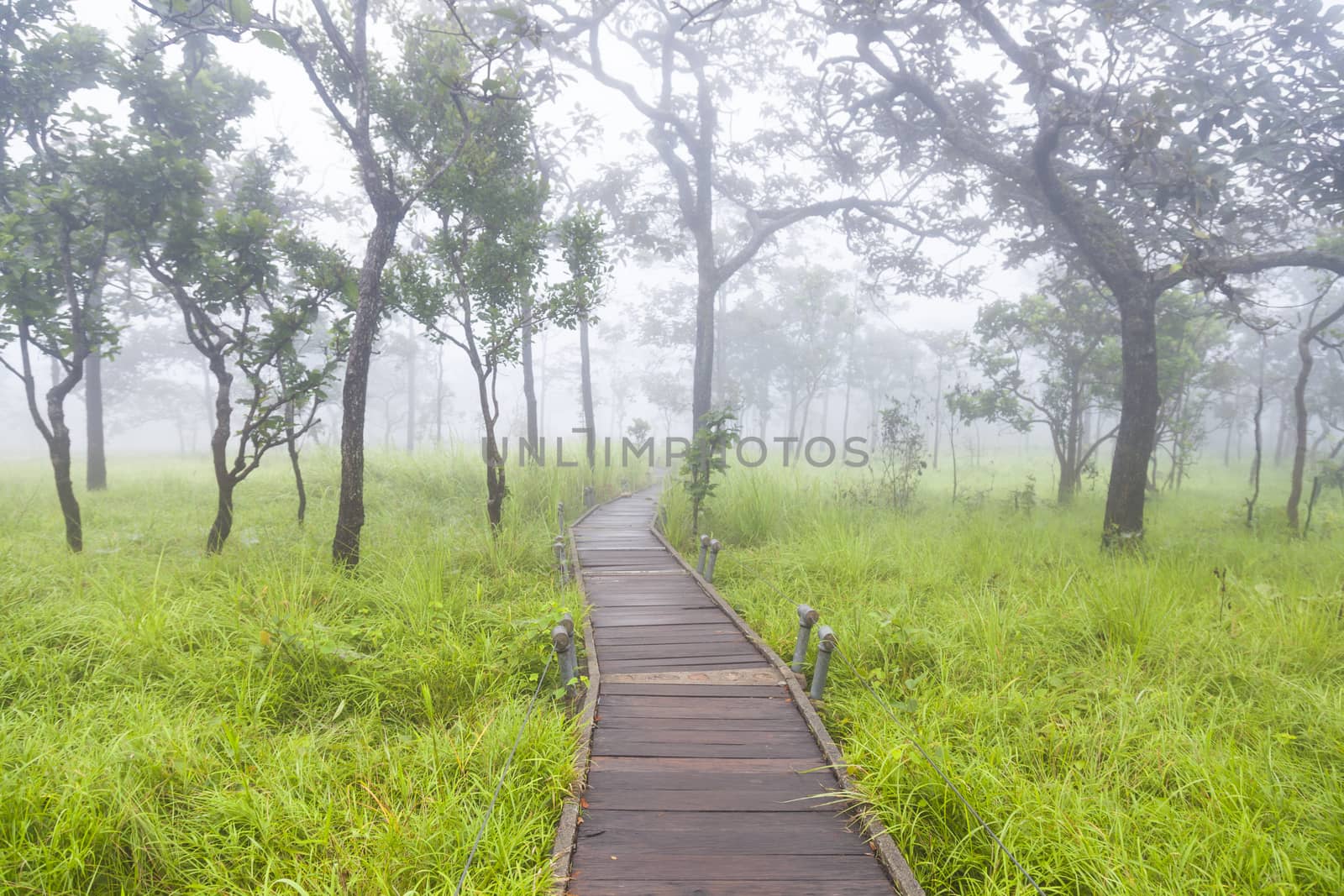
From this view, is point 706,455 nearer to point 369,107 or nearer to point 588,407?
point 369,107

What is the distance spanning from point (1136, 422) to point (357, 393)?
992 cm

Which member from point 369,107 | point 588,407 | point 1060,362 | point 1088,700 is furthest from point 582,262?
point 1060,362

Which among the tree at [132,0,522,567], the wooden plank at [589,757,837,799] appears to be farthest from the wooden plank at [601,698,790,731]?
the tree at [132,0,522,567]

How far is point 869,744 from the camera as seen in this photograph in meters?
3.40

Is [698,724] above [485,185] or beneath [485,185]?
beneath

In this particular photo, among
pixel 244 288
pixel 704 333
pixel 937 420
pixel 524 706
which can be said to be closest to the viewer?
pixel 524 706

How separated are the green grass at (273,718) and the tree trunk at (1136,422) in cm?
747

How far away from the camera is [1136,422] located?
7.80 m

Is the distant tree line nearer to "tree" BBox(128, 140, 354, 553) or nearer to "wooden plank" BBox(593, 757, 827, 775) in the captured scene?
"tree" BBox(128, 140, 354, 553)

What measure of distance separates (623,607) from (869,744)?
2.97 meters

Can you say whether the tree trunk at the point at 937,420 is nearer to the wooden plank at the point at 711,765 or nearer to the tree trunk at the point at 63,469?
the wooden plank at the point at 711,765

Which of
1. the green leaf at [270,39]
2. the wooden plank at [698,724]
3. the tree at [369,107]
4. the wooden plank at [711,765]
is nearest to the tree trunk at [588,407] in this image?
the tree at [369,107]

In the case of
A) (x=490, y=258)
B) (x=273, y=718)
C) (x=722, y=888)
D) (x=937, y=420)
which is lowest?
(x=722, y=888)

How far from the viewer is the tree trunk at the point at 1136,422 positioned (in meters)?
7.69
